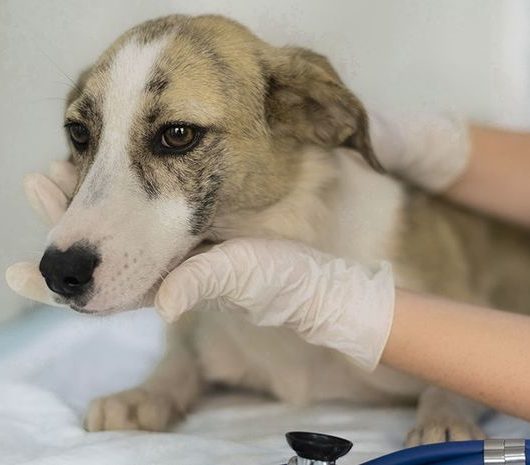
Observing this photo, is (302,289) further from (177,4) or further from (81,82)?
(177,4)

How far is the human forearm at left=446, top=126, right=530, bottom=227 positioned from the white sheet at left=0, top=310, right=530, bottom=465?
43 centimetres

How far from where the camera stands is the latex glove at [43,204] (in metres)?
1.18

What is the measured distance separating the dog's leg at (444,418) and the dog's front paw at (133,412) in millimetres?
376

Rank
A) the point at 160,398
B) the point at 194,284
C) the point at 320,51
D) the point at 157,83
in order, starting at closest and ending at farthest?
the point at 194,284
the point at 157,83
the point at 160,398
the point at 320,51

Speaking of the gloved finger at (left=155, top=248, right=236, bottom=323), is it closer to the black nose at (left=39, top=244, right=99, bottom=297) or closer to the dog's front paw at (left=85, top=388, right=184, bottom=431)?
the black nose at (left=39, top=244, right=99, bottom=297)

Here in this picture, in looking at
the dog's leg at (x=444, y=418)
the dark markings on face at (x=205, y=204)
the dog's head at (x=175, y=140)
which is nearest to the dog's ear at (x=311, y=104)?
the dog's head at (x=175, y=140)

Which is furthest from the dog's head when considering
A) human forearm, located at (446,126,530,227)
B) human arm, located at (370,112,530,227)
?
human forearm, located at (446,126,530,227)

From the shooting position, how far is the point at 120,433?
4.26ft

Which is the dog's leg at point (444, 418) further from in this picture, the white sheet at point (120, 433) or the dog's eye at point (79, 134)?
the dog's eye at point (79, 134)

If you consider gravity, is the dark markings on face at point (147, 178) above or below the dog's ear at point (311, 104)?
below

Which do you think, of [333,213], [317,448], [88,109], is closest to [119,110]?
[88,109]

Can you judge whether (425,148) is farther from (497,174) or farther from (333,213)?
(333,213)

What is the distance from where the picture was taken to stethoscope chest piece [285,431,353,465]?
3.16 feet

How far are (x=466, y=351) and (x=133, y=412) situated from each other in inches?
20.2
